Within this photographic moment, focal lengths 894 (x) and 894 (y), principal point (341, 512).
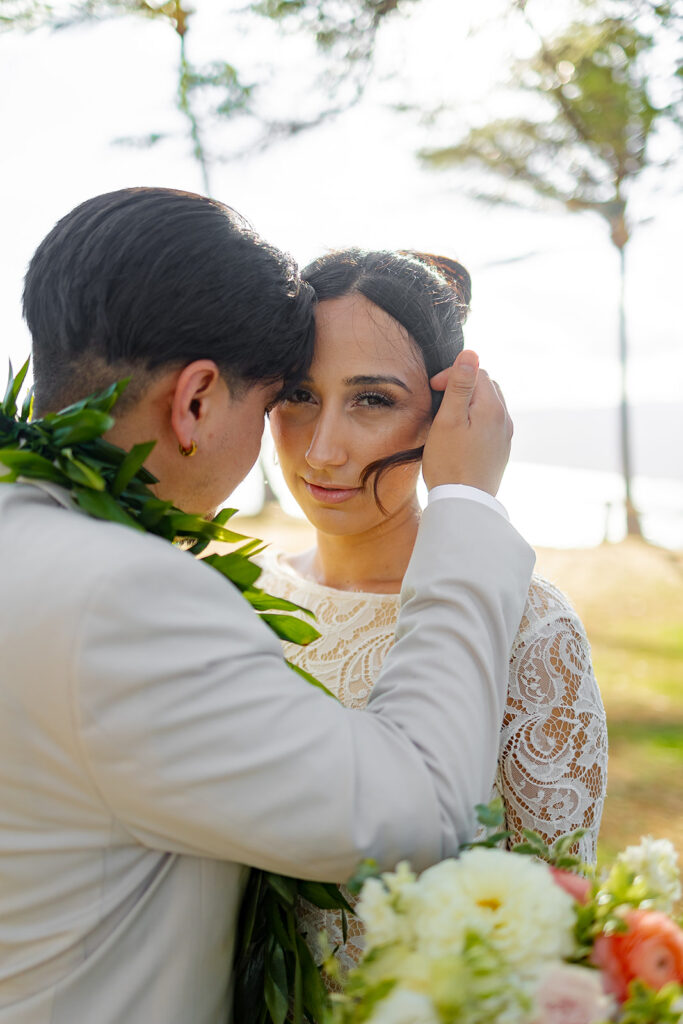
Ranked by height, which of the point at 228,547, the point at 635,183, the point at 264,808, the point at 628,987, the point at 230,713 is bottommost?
the point at 228,547

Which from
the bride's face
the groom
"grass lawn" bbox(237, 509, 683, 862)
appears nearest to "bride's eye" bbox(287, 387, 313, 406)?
the bride's face

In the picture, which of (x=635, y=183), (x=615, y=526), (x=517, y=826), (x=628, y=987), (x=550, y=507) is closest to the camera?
(x=628, y=987)

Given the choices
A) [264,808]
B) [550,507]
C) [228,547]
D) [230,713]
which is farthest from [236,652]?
[550,507]

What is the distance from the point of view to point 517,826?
190 centimetres

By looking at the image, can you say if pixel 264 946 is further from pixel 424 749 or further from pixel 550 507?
pixel 550 507

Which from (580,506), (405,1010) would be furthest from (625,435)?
(405,1010)

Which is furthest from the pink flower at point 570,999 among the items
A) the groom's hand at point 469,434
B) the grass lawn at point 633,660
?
the grass lawn at point 633,660

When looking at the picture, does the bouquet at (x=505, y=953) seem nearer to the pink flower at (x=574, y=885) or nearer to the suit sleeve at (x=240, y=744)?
the pink flower at (x=574, y=885)

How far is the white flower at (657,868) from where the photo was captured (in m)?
1.23

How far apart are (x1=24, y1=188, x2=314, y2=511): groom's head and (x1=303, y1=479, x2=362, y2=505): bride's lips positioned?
0.58 metres

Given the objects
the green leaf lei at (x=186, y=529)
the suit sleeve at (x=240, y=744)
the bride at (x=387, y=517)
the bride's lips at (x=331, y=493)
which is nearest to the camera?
the suit sleeve at (x=240, y=744)

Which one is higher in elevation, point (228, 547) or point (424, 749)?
point (424, 749)

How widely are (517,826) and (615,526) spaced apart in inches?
419

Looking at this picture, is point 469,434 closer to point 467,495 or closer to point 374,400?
point 467,495
